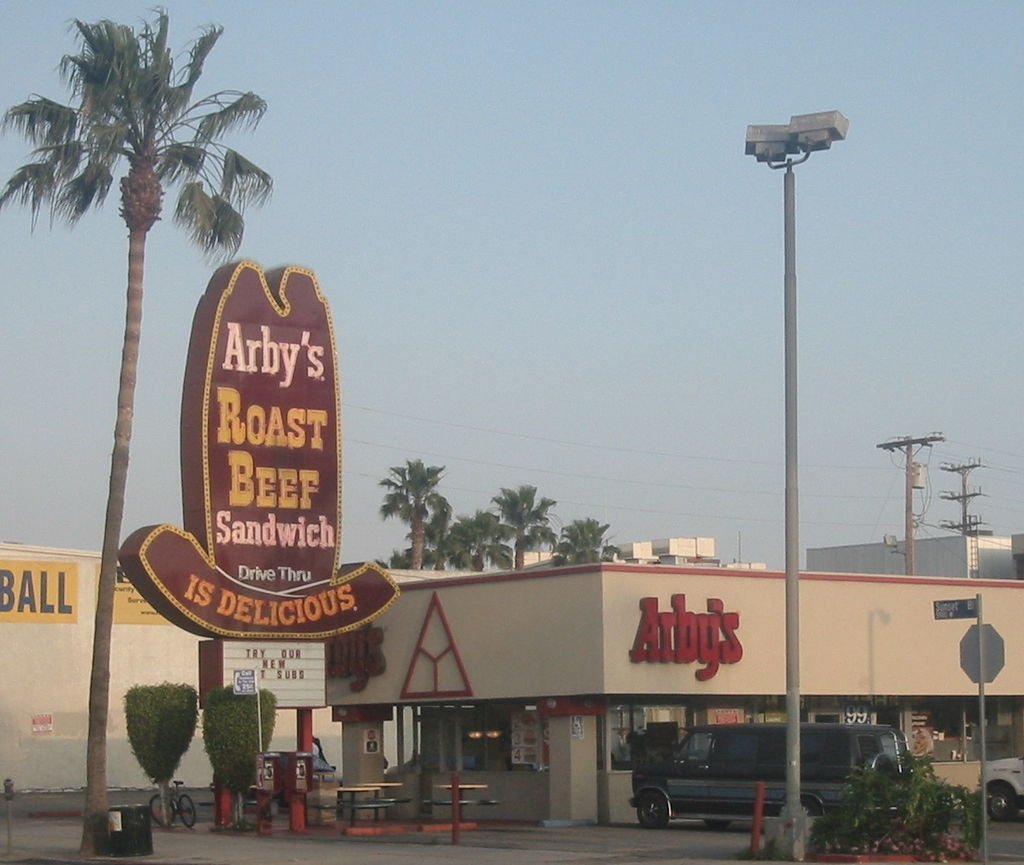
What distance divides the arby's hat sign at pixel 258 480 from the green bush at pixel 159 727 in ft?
9.15

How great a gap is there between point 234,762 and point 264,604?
2.87 meters

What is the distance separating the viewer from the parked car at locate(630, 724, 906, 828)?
2805 centimetres

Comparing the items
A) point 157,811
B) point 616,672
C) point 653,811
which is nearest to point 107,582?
point 157,811

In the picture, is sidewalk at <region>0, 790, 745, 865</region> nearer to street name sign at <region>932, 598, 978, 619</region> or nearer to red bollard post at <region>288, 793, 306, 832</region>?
red bollard post at <region>288, 793, 306, 832</region>

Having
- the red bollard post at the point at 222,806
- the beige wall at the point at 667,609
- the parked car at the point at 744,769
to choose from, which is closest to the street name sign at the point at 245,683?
the red bollard post at the point at 222,806

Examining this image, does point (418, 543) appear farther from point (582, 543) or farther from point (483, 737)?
point (483, 737)

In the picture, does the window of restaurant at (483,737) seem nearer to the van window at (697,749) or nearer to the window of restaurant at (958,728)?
the van window at (697,749)

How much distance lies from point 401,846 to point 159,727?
7.27m

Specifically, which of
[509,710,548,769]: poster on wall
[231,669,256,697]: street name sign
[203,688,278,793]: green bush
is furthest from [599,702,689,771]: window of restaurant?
[231,669,256,697]: street name sign

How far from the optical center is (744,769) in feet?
95.7

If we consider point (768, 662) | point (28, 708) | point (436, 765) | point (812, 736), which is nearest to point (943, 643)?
point (768, 662)

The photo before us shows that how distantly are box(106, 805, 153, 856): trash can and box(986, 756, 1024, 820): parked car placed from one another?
51.6 feet

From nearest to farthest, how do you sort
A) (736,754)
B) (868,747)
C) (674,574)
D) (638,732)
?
(868,747) < (736,754) < (674,574) < (638,732)

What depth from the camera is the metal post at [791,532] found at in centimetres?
2214
